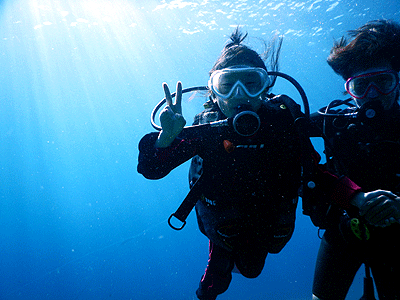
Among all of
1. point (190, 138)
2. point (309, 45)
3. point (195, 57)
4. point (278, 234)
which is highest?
point (190, 138)

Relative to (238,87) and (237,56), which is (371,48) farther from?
(238,87)

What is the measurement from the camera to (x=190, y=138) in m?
2.03

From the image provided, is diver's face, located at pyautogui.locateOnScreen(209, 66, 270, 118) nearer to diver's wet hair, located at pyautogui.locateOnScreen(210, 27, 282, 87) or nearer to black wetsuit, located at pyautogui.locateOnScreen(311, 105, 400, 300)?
diver's wet hair, located at pyautogui.locateOnScreen(210, 27, 282, 87)

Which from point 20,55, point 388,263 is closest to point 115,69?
point 20,55

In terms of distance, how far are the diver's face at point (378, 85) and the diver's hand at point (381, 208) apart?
1.22 metres

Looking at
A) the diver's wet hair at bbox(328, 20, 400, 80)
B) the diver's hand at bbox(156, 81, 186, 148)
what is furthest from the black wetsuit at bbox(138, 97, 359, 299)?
the diver's wet hair at bbox(328, 20, 400, 80)

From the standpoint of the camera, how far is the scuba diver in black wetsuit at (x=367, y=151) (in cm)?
190

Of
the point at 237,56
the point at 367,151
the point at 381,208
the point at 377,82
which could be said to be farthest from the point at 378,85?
the point at 237,56

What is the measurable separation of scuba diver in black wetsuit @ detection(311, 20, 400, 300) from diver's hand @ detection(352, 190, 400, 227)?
25cm

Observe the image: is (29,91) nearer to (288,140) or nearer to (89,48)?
(89,48)

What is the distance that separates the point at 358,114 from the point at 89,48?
2017 centimetres

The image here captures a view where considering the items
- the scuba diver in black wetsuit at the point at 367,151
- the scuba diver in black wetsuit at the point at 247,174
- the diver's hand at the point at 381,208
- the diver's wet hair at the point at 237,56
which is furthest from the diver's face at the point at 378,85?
the diver's hand at the point at 381,208

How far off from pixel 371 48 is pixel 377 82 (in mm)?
384

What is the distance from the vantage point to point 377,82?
7.41 feet
